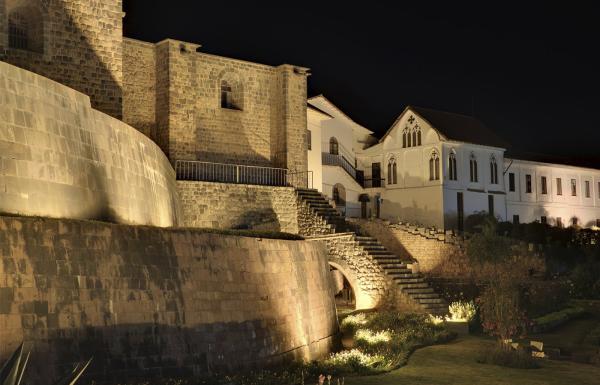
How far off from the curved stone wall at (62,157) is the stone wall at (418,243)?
19.0m

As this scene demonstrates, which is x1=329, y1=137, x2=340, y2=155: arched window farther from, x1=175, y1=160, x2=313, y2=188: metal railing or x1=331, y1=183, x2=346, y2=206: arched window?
x1=175, y1=160, x2=313, y2=188: metal railing

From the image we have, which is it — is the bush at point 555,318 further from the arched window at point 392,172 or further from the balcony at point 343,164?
the arched window at point 392,172

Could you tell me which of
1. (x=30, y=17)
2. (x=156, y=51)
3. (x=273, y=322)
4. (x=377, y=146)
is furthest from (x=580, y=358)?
(x=377, y=146)

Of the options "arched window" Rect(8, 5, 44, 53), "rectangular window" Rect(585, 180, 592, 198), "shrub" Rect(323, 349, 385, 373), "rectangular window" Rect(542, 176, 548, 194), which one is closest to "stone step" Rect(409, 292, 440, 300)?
"shrub" Rect(323, 349, 385, 373)

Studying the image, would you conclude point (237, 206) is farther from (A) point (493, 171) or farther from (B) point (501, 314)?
(A) point (493, 171)

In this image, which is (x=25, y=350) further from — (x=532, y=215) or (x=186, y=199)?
(x=532, y=215)

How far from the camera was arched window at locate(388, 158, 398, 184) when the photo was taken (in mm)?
41678

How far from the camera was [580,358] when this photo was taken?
56.2 ft

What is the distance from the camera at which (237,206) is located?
2802cm

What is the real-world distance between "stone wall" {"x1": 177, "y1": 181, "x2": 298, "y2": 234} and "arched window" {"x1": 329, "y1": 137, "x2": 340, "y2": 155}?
10650 millimetres

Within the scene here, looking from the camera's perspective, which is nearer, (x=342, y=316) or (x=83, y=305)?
(x=83, y=305)

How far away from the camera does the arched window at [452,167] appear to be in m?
39.7

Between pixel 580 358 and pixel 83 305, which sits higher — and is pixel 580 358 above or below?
below

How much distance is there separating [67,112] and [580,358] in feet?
39.4
